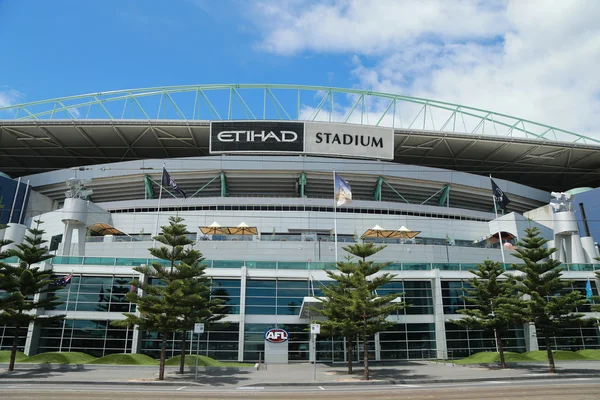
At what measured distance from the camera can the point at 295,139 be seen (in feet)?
191

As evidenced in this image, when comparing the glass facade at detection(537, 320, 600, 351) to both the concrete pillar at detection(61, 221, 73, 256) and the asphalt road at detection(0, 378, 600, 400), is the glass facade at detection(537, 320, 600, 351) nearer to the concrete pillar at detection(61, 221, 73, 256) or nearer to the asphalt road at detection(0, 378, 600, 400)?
the asphalt road at detection(0, 378, 600, 400)

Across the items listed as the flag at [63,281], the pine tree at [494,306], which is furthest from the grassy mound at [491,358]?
the flag at [63,281]

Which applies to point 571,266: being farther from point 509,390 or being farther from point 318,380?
point 318,380

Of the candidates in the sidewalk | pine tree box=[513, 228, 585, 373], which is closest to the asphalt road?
the sidewalk

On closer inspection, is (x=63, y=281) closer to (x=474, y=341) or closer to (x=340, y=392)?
(x=340, y=392)

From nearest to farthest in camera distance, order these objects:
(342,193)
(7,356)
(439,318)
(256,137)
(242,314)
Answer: (7,356) → (242,314) → (439,318) → (342,193) → (256,137)

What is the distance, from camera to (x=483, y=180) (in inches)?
2501

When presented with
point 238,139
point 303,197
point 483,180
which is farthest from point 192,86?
point 483,180

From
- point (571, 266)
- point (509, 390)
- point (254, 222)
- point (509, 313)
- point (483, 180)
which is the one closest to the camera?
point (509, 390)

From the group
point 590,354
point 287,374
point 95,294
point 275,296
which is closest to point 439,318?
point 590,354

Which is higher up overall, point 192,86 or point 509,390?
point 192,86

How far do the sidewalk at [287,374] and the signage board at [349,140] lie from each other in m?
31.9

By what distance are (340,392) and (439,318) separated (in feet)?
61.3

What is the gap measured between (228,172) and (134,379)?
37.0 m
